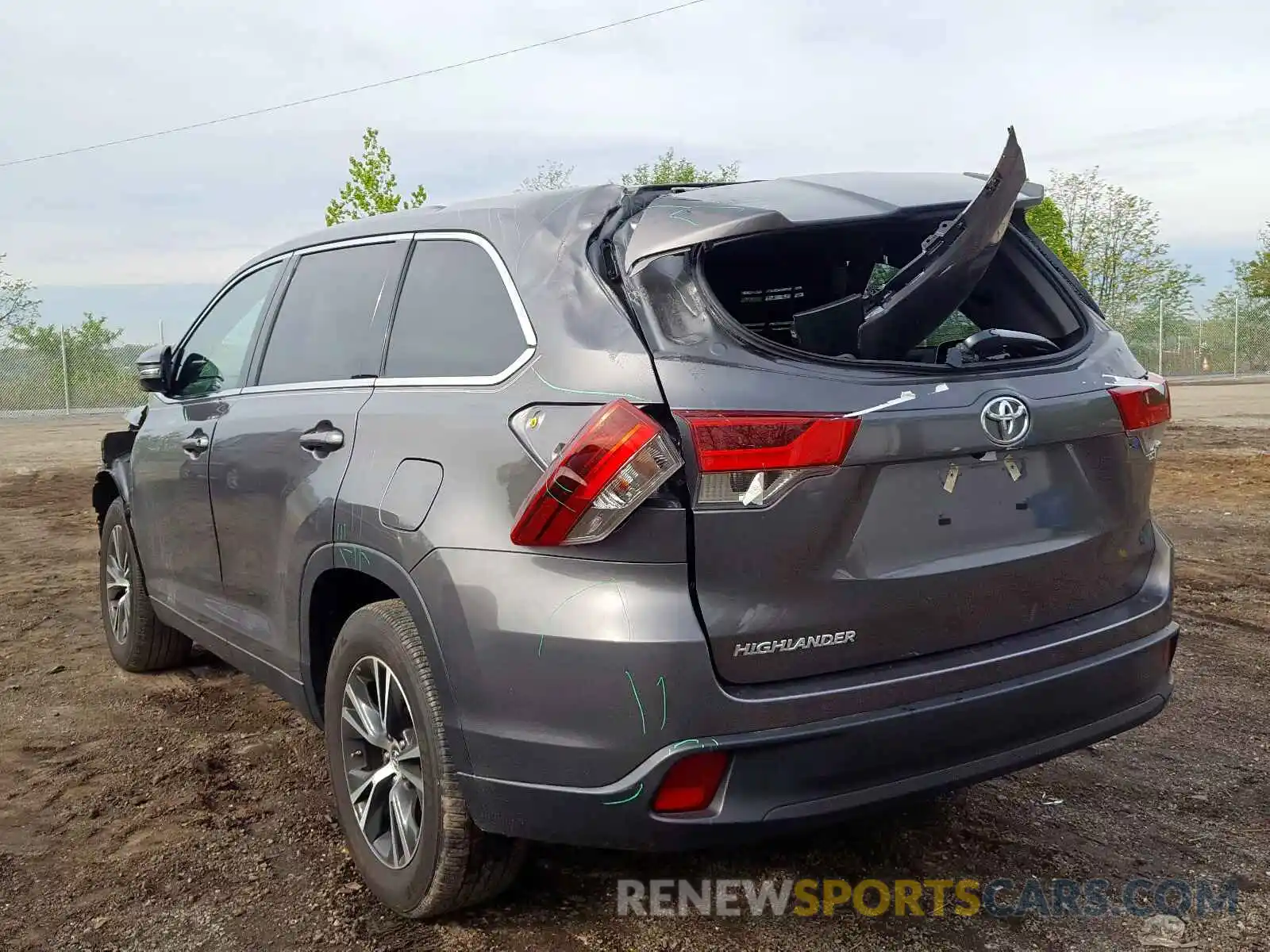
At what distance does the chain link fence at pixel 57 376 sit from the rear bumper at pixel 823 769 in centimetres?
2497

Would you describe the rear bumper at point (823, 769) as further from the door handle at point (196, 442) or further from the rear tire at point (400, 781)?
the door handle at point (196, 442)

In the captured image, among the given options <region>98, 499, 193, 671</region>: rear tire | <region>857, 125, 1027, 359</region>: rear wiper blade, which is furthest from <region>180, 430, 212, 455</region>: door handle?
<region>857, 125, 1027, 359</region>: rear wiper blade

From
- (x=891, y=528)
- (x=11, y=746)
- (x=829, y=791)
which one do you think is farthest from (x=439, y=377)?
(x=11, y=746)

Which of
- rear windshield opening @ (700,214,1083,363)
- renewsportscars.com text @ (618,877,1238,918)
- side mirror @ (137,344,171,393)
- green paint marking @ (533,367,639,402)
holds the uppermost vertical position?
rear windshield opening @ (700,214,1083,363)

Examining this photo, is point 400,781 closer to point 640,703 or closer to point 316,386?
point 640,703

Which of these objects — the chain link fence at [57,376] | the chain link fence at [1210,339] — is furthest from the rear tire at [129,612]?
the chain link fence at [1210,339]

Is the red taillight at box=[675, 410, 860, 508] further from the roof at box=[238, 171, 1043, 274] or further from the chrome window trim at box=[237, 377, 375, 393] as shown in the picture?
the chrome window trim at box=[237, 377, 375, 393]

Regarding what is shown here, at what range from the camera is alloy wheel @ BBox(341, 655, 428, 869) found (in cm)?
268

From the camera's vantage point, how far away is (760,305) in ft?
9.51

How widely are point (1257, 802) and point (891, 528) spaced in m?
1.86

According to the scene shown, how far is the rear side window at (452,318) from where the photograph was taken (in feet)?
8.57

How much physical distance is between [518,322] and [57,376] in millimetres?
26278

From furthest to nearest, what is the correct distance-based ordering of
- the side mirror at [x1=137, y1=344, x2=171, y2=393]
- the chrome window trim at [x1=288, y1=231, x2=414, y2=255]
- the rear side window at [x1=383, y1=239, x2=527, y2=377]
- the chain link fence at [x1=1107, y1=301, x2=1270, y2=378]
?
the chain link fence at [x1=1107, y1=301, x2=1270, y2=378] < the side mirror at [x1=137, y1=344, x2=171, y2=393] < the chrome window trim at [x1=288, y1=231, x2=414, y2=255] < the rear side window at [x1=383, y1=239, x2=527, y2=377]

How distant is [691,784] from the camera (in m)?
2.17
